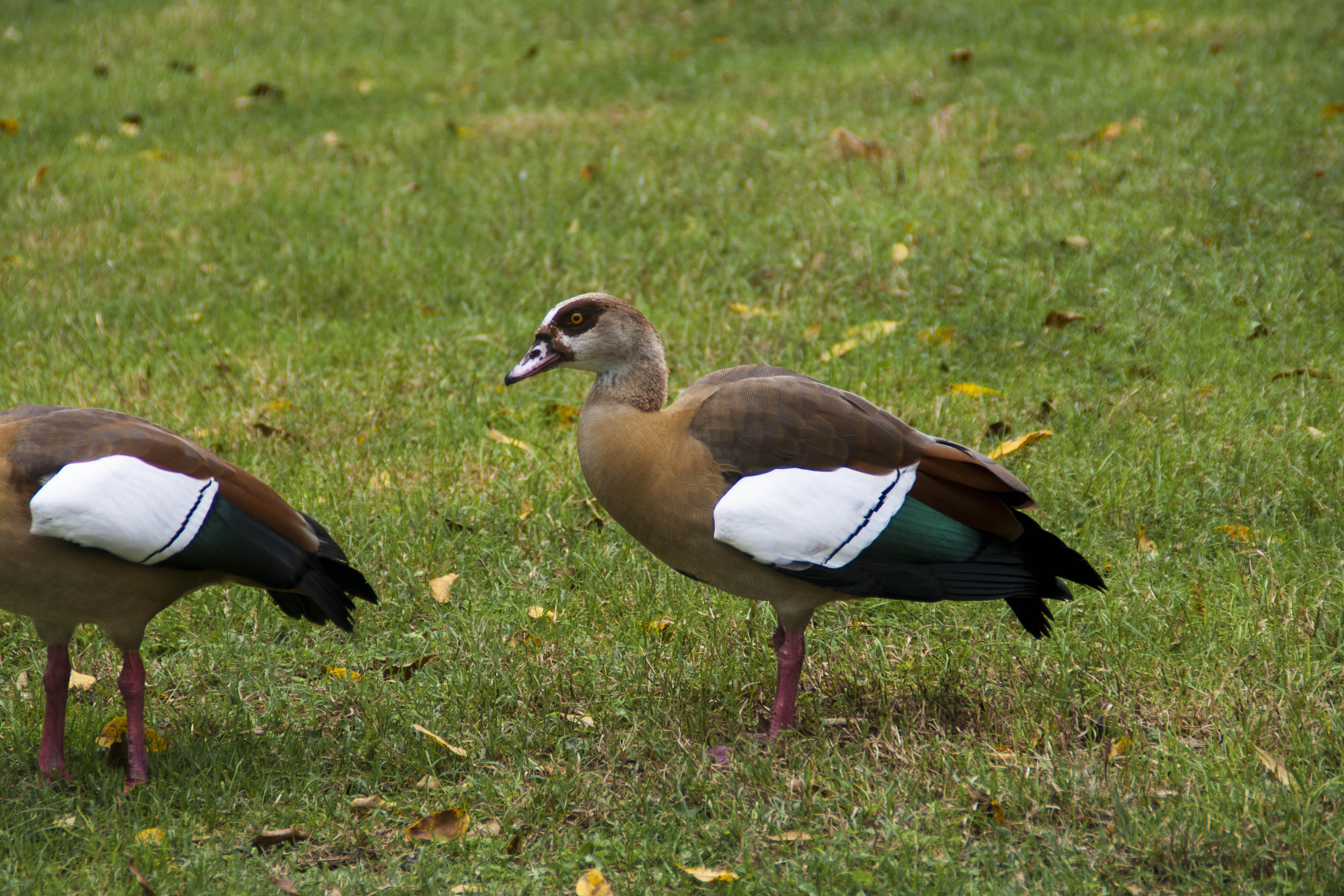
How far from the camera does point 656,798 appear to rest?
114 inches

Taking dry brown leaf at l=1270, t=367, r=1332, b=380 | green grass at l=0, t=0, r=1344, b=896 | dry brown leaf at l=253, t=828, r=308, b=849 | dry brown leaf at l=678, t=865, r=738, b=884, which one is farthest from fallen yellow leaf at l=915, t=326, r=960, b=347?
dry brown leaf at l=253, t=828, r=308, b=849

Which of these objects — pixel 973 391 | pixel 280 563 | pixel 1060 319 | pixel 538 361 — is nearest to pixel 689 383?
pixel 973 391

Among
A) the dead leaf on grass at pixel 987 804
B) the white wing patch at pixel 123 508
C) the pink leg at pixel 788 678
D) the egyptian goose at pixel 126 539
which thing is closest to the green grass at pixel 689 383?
the dead leaf on grass at pixel 987 804

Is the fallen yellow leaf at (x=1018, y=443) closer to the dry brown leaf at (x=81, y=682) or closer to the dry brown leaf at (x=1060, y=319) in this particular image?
the dry brown leaf at (x=1060, y=319)

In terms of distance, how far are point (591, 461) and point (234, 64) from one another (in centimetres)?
830

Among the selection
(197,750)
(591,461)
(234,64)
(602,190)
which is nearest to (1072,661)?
(591,461)

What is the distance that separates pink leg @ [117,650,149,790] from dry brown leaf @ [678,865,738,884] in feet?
4.71

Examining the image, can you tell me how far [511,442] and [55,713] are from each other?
2039mm

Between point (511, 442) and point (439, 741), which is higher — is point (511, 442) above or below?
above

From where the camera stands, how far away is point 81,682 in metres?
3.46

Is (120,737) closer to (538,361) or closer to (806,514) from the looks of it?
(538,361)

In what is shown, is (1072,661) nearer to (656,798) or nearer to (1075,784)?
(1075,784)

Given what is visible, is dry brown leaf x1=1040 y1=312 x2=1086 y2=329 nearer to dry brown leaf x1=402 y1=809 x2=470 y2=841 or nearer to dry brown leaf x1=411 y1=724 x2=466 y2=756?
dry brown leaf x1=411 y1=724 x2=466 y2=756

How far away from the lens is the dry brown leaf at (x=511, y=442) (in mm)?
4660
